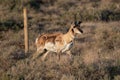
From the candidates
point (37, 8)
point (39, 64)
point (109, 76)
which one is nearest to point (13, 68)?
point (39, 64)

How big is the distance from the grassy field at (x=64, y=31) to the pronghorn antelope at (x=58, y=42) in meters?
0.30

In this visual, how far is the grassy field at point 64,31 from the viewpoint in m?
11.0

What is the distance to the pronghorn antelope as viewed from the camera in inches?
531

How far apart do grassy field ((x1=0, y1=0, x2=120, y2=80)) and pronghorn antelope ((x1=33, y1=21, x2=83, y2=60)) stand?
0.99ft

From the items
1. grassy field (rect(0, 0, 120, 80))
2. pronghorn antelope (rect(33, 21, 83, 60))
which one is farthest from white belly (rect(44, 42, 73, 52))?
grassy field (rect(0, 0, 120, 80))

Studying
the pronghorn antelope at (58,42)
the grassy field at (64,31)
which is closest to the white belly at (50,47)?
the pronghorn antelope at (58,42)

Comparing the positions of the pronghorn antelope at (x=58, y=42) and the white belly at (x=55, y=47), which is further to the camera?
the white belly at (x=55, y=47)

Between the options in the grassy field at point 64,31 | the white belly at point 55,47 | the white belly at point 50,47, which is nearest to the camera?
the grassy field at point 64,31

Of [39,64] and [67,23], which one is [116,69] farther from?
[67,23]

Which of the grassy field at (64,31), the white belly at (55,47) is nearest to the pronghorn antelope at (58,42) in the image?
the white belly at (55,47)

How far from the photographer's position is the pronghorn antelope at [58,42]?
44.2 ft

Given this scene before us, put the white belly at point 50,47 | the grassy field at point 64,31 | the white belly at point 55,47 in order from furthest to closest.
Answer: the white belly at point 50,47, the white belly at point 55,47, the grassy field at point 64,31

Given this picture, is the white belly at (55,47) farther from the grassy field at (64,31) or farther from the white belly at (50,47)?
the grassy field at (64,31)

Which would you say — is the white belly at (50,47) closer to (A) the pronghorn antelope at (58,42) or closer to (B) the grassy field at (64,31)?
(A) the pronghorn antelope at (58,42)
